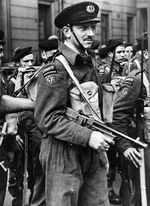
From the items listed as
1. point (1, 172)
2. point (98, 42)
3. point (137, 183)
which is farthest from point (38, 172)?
point (98, 42)

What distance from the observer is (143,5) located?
6520mm

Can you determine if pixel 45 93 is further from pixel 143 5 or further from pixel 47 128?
pixel 143 5

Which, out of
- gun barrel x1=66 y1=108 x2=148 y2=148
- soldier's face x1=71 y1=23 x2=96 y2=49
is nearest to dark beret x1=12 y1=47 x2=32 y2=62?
soldier's face x1=71 y1=23 x2=96 y2=49

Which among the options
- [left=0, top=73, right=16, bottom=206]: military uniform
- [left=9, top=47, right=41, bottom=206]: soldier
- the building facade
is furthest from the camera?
the building facade

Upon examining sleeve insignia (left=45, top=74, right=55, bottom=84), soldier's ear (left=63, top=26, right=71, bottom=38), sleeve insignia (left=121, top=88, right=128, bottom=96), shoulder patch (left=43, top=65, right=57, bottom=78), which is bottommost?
sleeve insignia (left=121, top=88, right=128, bottom=96)

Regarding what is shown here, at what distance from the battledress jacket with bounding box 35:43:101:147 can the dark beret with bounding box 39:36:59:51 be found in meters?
2.56

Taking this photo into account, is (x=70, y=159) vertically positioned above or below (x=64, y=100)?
below

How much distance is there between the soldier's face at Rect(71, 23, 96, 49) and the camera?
10.8 feet

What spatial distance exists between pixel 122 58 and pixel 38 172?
9.24ft

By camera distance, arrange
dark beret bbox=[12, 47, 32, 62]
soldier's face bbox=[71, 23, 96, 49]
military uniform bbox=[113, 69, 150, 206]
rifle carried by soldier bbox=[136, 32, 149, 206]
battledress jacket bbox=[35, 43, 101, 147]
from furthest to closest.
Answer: dark beret bbox=[12, 47, 32, 62] < military uniform bbox=[113, 69, 150, 206] < rifle carried by soldier bbox=[136, 32, 149, 206] < soldier's face bbox=[71, 23, 96, 49] < battledress jacket bbox=[35, 43, 101, 147]

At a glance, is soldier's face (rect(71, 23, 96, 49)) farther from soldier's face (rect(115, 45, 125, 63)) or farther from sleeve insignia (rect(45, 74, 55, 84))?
soldier's face (rect(115, 45, 125, 63))

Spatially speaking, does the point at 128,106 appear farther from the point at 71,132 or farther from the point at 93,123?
the point at 71,132

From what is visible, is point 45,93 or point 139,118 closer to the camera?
point 45,93

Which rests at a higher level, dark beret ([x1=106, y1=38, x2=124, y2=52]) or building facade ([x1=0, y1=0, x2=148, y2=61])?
building facade ([x1=0, y1=0, x2=148, y2=61])
